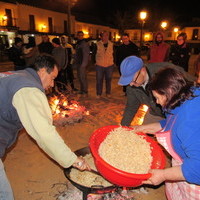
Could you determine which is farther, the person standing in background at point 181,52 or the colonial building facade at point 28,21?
the colonial building facade at point 28,21

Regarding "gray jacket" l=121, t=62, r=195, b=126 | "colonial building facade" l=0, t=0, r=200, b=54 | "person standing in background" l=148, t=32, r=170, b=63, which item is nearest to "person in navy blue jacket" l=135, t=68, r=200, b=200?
"gray jacket" l=121, t=62, r=195, b=126

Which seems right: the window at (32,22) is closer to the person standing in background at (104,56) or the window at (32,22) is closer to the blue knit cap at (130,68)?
the person standing in background at (104,56)

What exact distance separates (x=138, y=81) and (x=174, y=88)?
99 centimetres

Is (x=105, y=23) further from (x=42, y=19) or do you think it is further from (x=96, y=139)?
(x=96, y=139)

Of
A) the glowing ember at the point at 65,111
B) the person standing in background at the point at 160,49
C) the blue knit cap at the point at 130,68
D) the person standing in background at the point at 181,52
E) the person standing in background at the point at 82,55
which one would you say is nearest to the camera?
the blue knit cap at the point at 130,68

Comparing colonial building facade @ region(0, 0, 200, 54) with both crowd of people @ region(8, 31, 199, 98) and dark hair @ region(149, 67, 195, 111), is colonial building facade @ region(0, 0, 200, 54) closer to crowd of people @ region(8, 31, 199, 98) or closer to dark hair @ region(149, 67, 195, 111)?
crowd of people @ region(8, 31, 199, 98)

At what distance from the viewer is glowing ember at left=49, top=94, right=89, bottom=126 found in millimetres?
4639

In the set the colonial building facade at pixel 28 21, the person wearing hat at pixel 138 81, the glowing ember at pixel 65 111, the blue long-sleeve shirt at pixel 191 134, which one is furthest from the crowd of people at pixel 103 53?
the colonial building facade at pixel 28 21

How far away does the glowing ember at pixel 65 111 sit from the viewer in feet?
15.2

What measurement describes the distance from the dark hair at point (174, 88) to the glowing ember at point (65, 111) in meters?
3.42

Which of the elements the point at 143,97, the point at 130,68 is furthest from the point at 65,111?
the point at 130,68

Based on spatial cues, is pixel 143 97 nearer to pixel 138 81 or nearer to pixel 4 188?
pixel 138 81

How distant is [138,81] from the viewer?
244 cm

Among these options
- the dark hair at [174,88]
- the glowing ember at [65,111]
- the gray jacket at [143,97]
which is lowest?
the glowing ember at [65,111]
